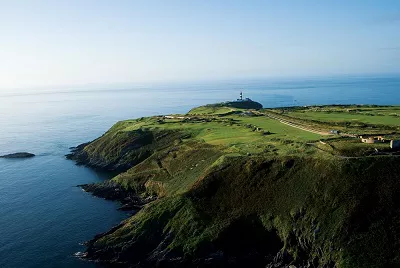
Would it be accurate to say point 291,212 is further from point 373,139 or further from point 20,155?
point 20,155

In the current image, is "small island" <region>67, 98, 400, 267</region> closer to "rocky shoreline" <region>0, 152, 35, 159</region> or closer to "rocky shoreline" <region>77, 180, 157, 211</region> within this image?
"rocky shoreline" <region>77, 180, 157, 211</region>

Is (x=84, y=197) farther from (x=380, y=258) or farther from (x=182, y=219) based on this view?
(x=380, y=258)

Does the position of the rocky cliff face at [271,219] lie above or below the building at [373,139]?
below

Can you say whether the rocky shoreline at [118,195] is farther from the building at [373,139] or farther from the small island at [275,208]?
the building at [373,139]

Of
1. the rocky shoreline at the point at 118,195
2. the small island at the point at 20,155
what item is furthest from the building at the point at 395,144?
the small island at the point at 20,155

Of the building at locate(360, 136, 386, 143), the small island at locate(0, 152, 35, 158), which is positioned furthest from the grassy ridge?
the small island at locate(0, 152, 35, 158)

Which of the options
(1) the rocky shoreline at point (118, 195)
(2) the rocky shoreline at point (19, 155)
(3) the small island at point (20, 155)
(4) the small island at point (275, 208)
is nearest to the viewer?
(4) the small island at point (275, 208)

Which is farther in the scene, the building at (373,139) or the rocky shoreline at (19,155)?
the rocky shoreline at (19,155)
